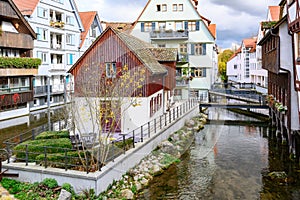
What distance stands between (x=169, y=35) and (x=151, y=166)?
21199 mm

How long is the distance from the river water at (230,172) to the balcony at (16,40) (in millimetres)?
Answer: 16722

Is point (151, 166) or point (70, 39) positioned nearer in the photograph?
point (151, 166)

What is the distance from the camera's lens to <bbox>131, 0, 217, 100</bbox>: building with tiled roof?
3391 centimetres

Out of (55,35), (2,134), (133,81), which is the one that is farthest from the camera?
(55,35)

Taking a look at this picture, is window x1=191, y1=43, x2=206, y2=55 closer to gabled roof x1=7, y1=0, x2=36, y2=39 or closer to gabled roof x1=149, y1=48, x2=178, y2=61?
gabled roof x1=149, y1=48, x2=178, y2=61

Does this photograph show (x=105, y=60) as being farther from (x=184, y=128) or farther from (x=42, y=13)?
(x=42, y=13)

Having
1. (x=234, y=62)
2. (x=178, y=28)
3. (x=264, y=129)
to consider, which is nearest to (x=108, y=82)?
(x=264, y=129)

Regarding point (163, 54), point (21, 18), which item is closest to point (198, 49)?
point (163, 54)

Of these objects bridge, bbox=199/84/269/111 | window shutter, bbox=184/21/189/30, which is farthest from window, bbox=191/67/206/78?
window shutter, bbox=184/21/189/30

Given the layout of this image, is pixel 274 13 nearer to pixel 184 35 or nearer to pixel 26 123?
pixel 184 35

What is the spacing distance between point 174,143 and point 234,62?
1966 inches

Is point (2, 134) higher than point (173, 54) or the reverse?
the reverse

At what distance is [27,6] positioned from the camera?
33.0m

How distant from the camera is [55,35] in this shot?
37.2 metres
